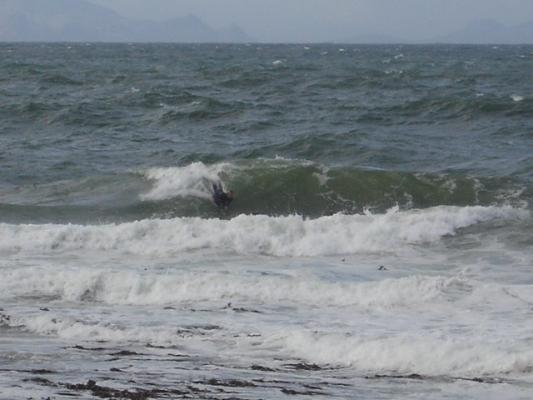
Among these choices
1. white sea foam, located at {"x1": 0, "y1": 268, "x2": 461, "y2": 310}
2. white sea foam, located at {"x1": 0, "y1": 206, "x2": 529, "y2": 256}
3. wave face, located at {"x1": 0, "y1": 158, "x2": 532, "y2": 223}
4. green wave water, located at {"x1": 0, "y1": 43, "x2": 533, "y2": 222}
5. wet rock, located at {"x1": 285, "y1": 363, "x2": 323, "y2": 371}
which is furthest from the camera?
green wave water, located at {"x1": 0, "y1": 43, "x2": 533, "y2": 222}

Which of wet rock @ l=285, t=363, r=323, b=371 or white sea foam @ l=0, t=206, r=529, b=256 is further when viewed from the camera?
white sea foam @ l=0, t=206, r=529, b=256

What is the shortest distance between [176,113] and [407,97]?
9336mm

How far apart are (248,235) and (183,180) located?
557 centimetres

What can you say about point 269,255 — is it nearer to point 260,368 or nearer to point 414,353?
point 414,353

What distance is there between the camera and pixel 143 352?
380 inches

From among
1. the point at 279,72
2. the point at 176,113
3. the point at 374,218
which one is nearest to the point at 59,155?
the point at 176,113

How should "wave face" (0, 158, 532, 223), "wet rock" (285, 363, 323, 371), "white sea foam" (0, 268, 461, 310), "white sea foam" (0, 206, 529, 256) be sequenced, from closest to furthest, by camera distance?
"wet rock" (285, 363, 323, 371), "white sea foam" (0, 268, 461, 310), "white sea foam" (0, 206, 529, 256), "wave face" (0, 158, 532, 223)

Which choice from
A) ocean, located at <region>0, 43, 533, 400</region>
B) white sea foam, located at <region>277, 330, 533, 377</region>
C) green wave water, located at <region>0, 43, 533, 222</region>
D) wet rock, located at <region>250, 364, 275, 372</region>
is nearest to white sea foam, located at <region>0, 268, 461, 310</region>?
ocean, located at <region>0, 43, 533, 400</region>

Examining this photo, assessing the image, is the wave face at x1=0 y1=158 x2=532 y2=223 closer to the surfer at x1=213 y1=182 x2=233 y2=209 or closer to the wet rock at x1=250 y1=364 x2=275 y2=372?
the surfer at x1=213 y1=182 x2=233 y2=209

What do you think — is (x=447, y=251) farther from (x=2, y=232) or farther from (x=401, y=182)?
(x=2, y=232)

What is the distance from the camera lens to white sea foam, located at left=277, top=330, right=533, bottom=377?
9.26m

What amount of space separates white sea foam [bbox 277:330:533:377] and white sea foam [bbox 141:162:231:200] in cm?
1003

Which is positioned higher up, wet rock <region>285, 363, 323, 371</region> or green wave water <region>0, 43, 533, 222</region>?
green wave water <region>0, 43, 533, 222</region>

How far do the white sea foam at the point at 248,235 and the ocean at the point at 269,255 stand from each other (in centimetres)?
4
